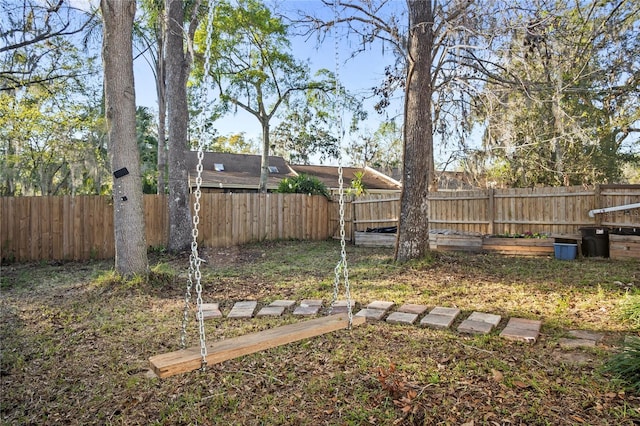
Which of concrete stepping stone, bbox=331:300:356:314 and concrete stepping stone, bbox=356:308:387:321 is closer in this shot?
concrete stepping stone, bbox=356:308:387:321

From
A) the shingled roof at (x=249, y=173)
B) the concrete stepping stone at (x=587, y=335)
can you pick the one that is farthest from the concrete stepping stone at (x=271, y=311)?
the shingled roof at (x=249, y=173)

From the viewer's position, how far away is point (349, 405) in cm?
226

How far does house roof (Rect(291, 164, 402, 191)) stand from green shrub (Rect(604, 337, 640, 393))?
18.6 m

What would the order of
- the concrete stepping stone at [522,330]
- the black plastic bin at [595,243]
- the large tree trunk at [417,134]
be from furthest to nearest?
the black plastic bin at [595,243] < the large tree trunk at [417,134] < the concrete stepping stone at [522,330]

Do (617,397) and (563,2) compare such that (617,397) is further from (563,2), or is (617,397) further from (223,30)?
(223,30)

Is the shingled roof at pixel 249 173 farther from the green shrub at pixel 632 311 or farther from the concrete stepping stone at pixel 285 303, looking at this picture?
the green shrub at pixel 632 311

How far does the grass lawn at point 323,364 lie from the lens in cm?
220

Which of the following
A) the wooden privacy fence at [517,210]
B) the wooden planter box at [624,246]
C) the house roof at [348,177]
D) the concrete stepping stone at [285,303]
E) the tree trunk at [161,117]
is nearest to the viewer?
the concrete stepping stone at [285,303]

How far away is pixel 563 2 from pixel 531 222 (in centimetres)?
463

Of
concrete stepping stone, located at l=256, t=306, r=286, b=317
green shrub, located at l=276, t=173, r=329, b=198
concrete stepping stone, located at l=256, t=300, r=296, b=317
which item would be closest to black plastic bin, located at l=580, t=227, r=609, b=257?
concrete stepping stone, located at l=256, t=300, r=296, b=317

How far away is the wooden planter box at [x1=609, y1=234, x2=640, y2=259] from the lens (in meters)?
6.69

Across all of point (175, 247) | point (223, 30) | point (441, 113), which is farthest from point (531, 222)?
point (223, 30)

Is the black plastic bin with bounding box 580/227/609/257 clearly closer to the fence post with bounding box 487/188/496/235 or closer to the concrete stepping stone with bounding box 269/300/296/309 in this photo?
the fence post with bounding box 487/188/496/235

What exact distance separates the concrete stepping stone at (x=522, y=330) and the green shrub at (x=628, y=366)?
0.59 meters
